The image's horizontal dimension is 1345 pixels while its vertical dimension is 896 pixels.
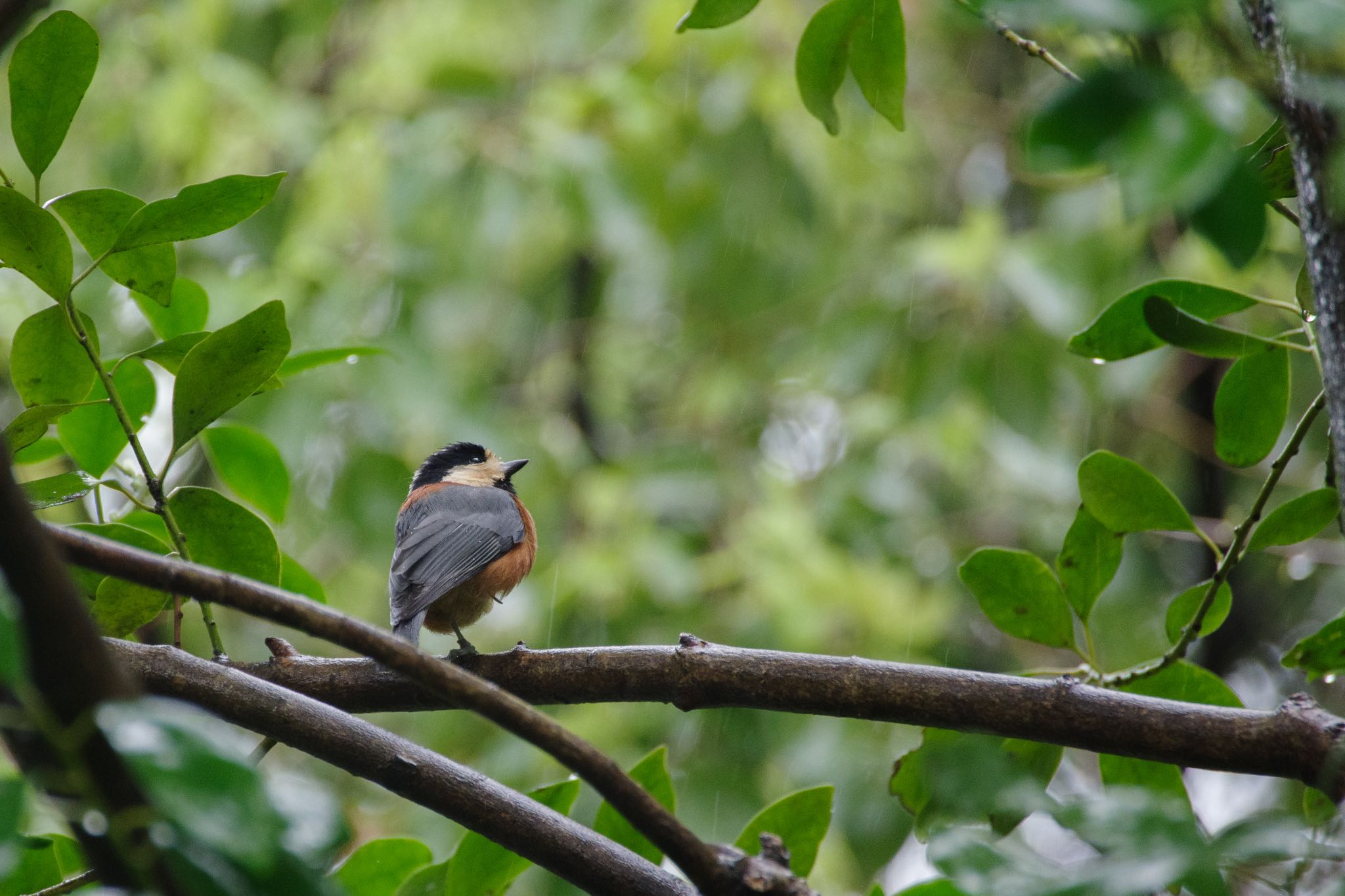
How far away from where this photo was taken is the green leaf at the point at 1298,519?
1622 mm

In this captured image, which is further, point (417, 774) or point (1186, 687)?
point (1186, 687)

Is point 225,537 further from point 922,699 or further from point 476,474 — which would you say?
point 476,474

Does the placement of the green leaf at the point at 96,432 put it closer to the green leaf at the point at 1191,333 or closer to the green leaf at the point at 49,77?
the green leaf at the point at 49,77

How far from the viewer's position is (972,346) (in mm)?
5820

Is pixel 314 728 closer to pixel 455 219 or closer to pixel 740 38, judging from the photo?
pixel 455 219

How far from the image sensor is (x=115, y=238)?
5.27 ft

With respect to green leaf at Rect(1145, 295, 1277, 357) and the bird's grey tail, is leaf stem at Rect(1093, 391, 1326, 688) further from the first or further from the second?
the bird's grey tail

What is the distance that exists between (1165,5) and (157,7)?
7.03 metres

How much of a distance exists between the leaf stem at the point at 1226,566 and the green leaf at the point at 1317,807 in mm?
249

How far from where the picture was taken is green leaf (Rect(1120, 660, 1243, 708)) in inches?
70.5

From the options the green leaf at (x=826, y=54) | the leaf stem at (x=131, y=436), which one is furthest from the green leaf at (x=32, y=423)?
the green leaf at (x=826, y=54)

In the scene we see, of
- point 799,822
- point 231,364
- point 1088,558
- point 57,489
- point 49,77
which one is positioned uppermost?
point 49,77

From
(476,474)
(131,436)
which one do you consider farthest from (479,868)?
(476,474)

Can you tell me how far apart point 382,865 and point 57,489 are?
0.76m
